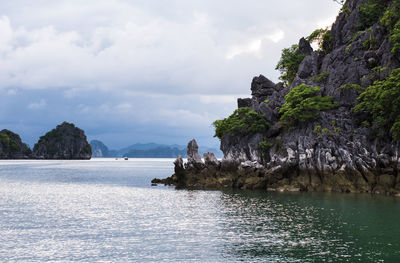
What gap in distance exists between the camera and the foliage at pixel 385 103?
A: 192 ft

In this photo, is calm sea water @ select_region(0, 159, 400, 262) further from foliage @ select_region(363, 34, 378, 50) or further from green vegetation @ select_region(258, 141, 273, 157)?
foliage @ select_region(363, 34, 378, 50)

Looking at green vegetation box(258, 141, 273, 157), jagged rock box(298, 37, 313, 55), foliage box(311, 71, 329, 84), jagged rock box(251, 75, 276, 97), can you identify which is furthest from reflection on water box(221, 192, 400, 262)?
jagged rock box(298, 37, 313, 55)

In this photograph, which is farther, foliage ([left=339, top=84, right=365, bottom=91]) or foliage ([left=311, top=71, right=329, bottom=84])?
foliage ([left=311, top=71, right=329, bottom=84])

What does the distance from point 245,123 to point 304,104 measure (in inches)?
553

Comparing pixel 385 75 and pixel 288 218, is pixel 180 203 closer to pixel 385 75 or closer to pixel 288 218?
pixel 288 218

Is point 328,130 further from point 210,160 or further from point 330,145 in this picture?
point 210,160

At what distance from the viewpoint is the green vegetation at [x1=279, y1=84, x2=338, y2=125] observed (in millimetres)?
70938

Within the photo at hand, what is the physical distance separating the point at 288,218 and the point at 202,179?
39.1 m

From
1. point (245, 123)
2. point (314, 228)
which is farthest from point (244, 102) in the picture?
point (314, 228)

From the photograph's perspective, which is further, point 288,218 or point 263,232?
point 288,218

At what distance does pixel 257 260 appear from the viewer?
89.3 feet

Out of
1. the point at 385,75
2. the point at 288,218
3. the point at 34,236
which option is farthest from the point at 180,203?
the point at 385,75

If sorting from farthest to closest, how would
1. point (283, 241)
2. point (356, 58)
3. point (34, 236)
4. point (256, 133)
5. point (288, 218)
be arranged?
point (256, 133) < point (356, 58) < point (288, 218) < point (34, 236) < point (283, 241)

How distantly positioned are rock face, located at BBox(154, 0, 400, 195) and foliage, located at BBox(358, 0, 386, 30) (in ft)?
3.97
